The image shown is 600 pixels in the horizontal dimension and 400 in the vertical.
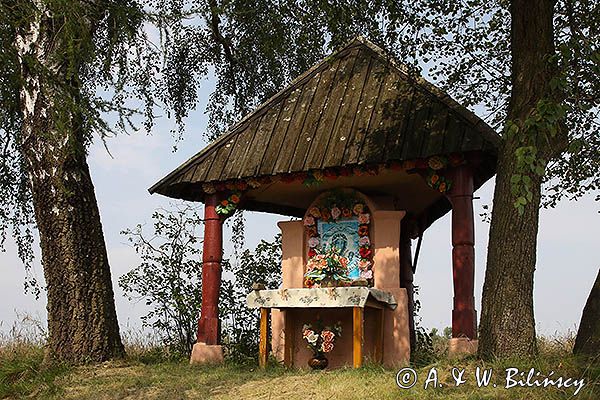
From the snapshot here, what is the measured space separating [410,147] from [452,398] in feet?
11.4

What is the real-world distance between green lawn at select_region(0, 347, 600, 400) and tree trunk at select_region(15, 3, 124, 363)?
403 millimetres

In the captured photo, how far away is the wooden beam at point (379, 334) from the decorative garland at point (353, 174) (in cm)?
186

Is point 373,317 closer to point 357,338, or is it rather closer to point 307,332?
point 307,332

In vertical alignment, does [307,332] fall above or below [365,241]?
below

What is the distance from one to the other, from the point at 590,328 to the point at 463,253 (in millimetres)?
1881

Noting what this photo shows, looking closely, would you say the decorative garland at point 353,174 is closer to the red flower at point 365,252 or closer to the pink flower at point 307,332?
the red flower at point 365,252

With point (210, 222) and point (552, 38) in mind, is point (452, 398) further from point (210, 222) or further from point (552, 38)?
point (210, 222)

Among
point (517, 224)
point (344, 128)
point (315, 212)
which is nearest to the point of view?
point (517, 224)

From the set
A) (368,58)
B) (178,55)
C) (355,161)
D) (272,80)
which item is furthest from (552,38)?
(178,55)

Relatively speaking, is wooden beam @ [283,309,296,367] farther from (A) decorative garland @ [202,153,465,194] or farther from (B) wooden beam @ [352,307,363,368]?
(A) decorative garland @ [202,153,465,194]

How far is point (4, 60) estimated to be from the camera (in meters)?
7.00

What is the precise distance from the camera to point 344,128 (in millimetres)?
10312

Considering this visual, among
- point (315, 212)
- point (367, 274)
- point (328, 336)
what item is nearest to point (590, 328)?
point (328, 336)

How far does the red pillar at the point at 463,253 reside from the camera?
903 centimetres
